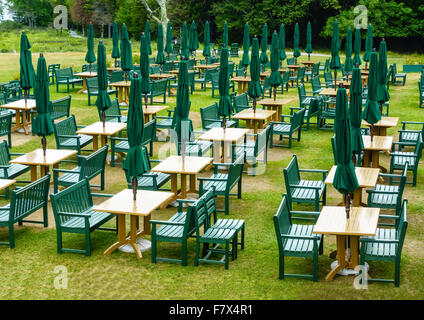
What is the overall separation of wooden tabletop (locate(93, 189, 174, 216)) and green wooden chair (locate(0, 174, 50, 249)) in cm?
133

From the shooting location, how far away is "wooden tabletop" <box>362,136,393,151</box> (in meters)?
14.0

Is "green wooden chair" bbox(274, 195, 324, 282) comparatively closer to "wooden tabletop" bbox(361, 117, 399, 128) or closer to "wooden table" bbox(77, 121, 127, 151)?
"wooden table" bbox(77, 121, 127, 151)

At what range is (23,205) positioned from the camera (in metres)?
10.8

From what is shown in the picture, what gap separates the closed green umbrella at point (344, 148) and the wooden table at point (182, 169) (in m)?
3.44

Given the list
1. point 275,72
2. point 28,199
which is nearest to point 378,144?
point 275,72

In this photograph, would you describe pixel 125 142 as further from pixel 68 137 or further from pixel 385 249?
pixel 385 249

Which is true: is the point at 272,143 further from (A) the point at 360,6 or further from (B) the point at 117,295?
(A) the point at 360,6

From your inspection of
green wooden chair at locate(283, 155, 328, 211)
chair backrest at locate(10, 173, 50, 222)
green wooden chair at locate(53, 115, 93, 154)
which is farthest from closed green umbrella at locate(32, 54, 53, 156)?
green wooden chair at locate(283, 155, 328, 211)

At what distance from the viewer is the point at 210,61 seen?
34.5 m

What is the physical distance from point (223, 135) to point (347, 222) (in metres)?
6.32

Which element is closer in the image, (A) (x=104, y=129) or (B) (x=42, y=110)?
(B) (x=42, y=110)

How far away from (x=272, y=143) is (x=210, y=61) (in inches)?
687

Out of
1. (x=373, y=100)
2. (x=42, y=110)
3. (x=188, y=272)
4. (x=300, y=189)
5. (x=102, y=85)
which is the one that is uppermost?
(x=102, y=85)

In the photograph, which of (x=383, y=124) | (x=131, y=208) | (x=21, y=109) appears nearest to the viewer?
(x=131, y=208)
